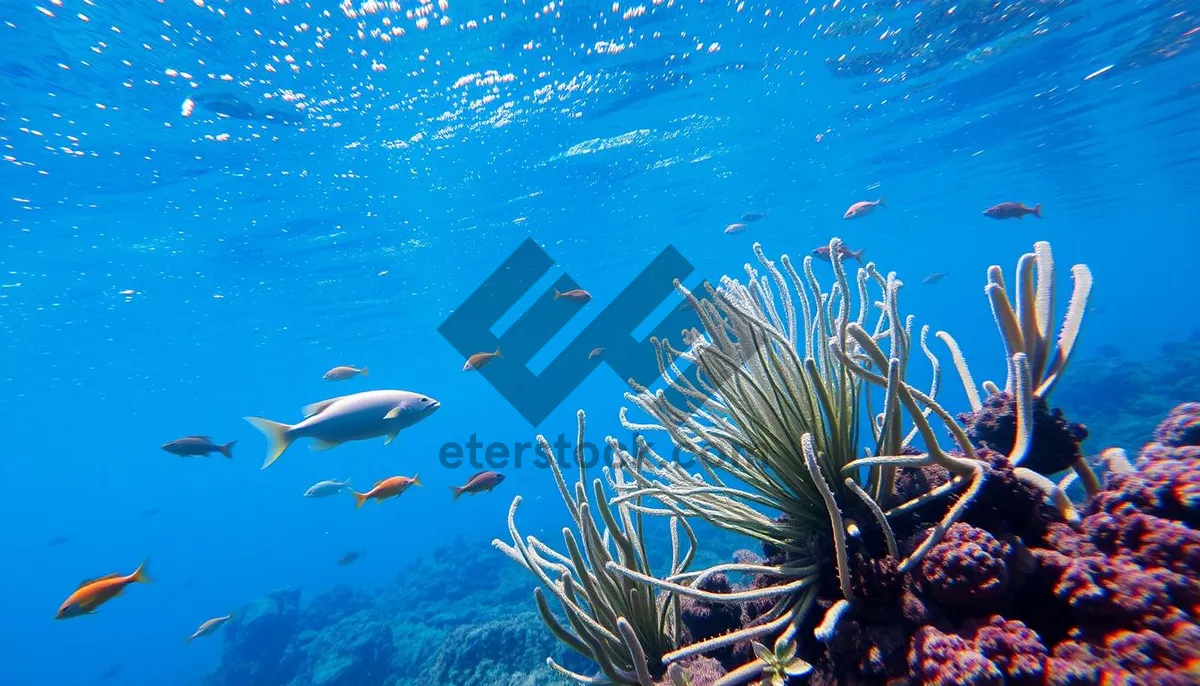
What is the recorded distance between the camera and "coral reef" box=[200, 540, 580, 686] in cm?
927

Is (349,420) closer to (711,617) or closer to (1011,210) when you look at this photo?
(711,617)

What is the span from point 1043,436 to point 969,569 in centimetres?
105

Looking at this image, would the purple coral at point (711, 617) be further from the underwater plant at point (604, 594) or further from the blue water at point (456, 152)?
the blue water at point (456, 152)

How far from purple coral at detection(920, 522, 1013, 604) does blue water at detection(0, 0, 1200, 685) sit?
11450 millimetres

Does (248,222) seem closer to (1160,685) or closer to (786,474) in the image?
(786,474)

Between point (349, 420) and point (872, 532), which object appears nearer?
point (872, 532)

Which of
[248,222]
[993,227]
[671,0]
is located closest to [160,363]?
[248,222]

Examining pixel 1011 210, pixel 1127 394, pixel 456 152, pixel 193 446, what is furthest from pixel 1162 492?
pixel 1127 394

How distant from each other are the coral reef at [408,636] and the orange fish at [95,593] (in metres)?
5.72

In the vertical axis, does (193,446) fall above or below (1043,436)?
above

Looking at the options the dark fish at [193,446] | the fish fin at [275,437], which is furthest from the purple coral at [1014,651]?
the dark fish at [193,446]

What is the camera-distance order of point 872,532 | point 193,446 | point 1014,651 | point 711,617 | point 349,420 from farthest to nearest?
point 193,446 → point 349,420 → point 711,617 → point 872,532 → point 1014,651

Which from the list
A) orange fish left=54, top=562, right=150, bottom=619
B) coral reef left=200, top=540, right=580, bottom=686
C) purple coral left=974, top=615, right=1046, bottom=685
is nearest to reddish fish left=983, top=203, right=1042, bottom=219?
purple coral left=974, top=615, right=1046, bottom=685

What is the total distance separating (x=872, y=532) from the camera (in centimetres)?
201
